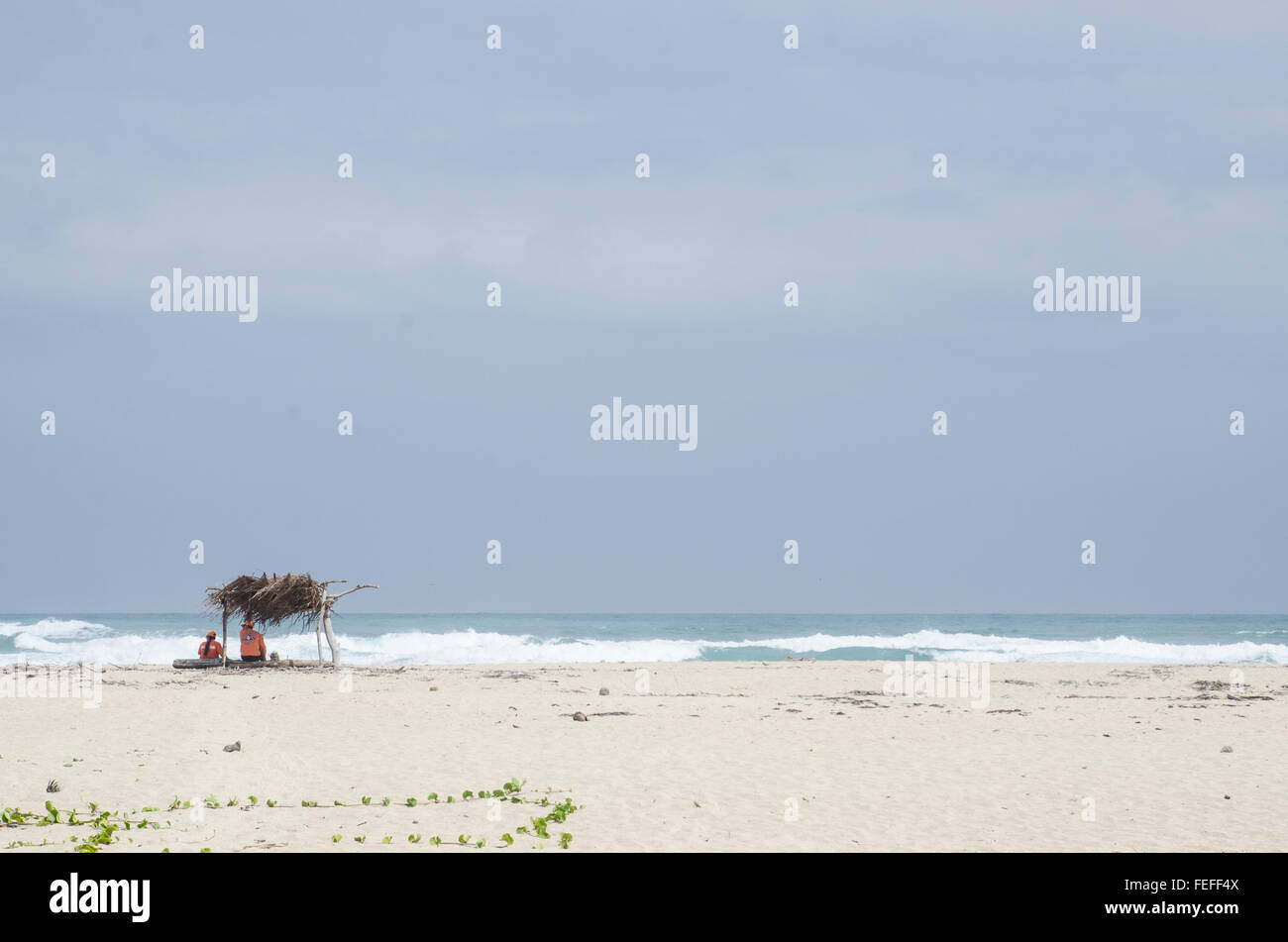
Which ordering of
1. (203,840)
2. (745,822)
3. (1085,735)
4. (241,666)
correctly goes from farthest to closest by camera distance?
(241,666) → (1085,735) → (745,822) → (203,840)

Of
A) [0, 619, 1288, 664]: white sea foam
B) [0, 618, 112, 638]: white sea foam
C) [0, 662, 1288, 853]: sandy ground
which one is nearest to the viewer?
[0, 662, 1288, 853]: sandy ground

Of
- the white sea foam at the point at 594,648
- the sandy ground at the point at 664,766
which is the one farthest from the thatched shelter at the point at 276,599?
the white sea foam at the point at 594,648

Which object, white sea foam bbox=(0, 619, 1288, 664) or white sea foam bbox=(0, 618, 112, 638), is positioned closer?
white sea foam bbox=(0, 619, 1288, 664)

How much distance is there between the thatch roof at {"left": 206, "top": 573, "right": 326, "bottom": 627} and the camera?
2814cm

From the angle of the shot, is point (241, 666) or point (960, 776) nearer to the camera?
point (960, 776)

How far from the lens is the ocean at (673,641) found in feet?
163

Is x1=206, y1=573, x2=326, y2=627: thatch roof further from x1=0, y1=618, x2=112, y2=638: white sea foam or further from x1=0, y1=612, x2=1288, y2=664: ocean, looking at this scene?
x1=0, y1=618, x2=112, y2=638: white sea foam

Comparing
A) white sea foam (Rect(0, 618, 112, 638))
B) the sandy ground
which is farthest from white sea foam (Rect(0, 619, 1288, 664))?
the sandy ground
